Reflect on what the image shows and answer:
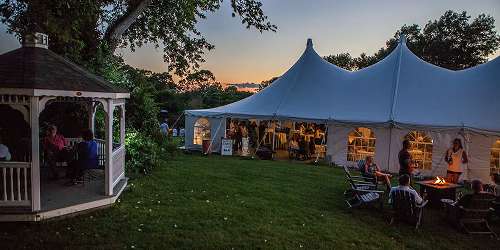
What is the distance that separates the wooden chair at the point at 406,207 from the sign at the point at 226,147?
10.9 meters

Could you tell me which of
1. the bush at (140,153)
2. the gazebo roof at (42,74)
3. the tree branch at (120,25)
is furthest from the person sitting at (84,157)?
the tree branch at (120,25)

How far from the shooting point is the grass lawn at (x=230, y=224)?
21.5 feet

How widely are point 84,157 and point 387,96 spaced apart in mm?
12622

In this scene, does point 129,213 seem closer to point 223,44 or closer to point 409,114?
point 409,114

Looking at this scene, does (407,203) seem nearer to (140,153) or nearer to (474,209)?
(474,209)

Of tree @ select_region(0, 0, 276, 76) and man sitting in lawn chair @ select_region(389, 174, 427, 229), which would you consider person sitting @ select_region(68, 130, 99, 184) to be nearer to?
tree @ select_region(0, 0, 276, 76)

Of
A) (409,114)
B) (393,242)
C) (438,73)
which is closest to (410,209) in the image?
(393,242)

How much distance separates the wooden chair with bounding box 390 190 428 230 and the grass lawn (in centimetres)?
21

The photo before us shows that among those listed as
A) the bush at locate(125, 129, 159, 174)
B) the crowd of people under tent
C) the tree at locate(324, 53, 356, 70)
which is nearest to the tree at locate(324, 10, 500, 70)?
the tree at locate(324, 53, 356, 70)

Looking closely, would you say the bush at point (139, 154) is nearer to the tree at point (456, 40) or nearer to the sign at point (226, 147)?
the sign at point (226, 147)

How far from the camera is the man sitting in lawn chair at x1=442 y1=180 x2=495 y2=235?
8.11 metres

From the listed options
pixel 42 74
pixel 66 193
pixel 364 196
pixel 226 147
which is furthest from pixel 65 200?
pixel 226 147

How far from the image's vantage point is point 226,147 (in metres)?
18.6

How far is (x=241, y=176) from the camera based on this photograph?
12969 millimetres
